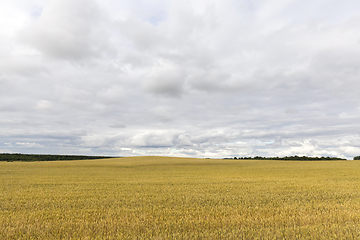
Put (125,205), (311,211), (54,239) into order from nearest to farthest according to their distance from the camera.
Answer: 1. (54,239)
2. (311,211)
3. (125,205)

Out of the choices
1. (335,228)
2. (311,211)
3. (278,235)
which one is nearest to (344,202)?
(311,211)

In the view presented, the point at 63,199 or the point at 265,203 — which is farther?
the point at 63,199

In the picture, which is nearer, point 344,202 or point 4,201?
point 344,202

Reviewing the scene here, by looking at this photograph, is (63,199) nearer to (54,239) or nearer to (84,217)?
(84,217)

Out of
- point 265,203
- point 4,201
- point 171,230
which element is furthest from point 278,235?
point 4,201

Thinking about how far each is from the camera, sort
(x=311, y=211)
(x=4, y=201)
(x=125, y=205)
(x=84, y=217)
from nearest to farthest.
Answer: (x=84, y=217) < (x=311, y=211) < (x=125, y=205) < (x=4, y=201)

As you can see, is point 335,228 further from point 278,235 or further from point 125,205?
point 125,205

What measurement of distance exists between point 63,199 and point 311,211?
11637mm

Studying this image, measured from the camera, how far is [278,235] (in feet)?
21.6

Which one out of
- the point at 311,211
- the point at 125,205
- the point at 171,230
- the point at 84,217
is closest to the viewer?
the point at 171,230

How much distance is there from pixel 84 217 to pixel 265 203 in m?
7.83

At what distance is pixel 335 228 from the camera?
7.20 meters

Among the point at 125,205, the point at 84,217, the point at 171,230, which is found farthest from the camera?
the point at 125,205

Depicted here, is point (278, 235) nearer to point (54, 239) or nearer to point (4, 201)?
point (54, 239)
